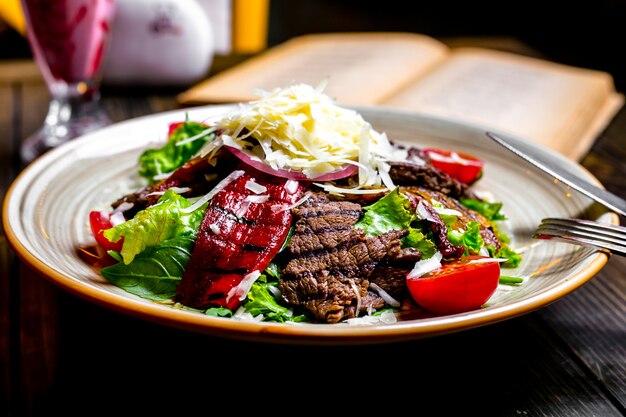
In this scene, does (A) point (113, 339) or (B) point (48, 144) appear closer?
(A) point (113, 339)

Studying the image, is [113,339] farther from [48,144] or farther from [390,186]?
[48,144]

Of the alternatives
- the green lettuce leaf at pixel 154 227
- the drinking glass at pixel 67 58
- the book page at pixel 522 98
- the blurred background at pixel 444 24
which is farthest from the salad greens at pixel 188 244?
the blurred background at pixel 444 24

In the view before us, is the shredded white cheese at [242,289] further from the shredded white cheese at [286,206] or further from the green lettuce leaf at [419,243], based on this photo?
the green lettuce leaf at [419,243]

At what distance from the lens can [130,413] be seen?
148 cm

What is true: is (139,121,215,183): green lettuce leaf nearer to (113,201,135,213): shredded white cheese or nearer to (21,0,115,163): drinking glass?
(113,201,135,213): shredded white cheese

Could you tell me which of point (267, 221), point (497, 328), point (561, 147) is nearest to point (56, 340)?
point (267, 221)

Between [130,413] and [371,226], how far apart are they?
2.54 feet

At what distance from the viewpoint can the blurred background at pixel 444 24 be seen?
19.2 ft

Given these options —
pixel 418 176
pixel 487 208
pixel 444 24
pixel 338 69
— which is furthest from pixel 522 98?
pixel 444 24

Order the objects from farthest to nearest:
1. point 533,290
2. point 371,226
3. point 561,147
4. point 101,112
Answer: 1. point 101,112
2. point 561,147
3. point 371,226
4. point 533,290

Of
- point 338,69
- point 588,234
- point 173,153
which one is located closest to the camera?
point 588,234

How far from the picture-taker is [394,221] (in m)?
1.85

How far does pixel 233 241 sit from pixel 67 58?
2.01 m

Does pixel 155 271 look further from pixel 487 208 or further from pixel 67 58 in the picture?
pixel 67 58
